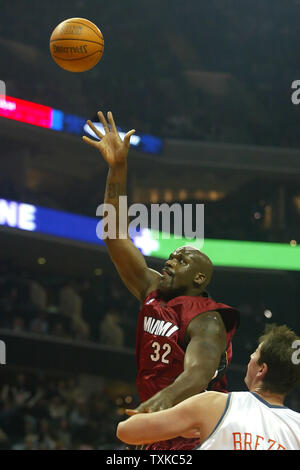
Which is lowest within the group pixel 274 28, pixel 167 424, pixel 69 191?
pixel 167 424

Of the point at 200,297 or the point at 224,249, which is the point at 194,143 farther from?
the point at 200,297

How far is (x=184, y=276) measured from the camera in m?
4.61

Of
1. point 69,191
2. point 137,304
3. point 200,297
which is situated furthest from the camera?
point 69,191

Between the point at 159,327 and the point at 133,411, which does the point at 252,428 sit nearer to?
the point at 133,411

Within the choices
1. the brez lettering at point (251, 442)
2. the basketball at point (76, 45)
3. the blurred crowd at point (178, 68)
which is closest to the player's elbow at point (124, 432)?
the brez lettering at point (251, 442)

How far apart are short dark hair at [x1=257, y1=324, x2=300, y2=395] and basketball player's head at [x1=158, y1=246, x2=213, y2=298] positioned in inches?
50.9

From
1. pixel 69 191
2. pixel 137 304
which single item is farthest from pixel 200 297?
pixel 69 191

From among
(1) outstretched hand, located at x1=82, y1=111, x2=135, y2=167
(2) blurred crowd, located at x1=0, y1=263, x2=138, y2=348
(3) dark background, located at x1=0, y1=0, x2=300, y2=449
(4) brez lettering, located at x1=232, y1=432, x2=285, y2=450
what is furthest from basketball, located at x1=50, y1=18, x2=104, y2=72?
(2) blurred crowd, located at x1=0, y1=263, x2=138, y2=348

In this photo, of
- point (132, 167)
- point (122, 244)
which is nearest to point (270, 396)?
point (122, 244)

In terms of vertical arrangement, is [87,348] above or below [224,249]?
below

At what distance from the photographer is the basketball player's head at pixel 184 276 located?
15.1ft

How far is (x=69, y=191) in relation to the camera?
26203 mm

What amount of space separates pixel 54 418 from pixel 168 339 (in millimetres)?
12830

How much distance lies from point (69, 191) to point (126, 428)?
23374 mm
